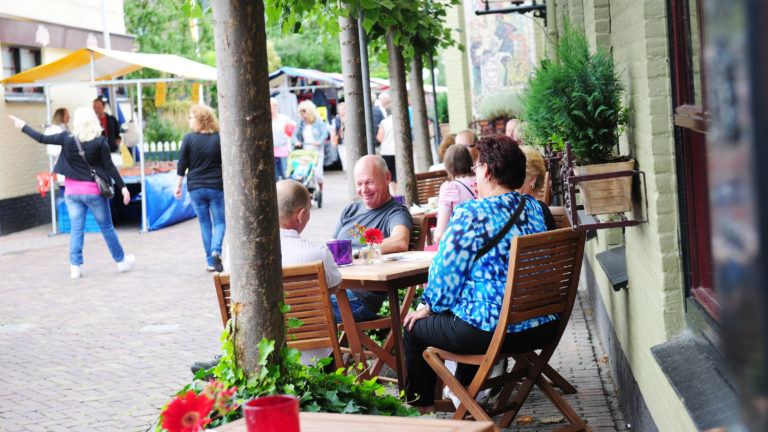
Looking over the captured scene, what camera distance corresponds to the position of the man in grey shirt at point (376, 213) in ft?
18.7

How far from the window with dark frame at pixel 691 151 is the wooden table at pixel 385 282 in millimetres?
1854

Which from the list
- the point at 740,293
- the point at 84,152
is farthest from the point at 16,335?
the point at 740,293

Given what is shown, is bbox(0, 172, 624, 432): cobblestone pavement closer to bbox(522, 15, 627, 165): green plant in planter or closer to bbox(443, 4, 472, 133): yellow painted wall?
bbox(522, 15, 627, 165): green plant in planter

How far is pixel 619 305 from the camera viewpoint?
4.99 m

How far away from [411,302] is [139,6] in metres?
27.3

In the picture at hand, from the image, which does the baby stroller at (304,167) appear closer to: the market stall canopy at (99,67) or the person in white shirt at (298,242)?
the market stall canopy at (99,67)

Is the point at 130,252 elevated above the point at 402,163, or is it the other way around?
the point at 402,163

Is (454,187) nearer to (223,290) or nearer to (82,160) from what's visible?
(223,290)

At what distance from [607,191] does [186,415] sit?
2.37 metres

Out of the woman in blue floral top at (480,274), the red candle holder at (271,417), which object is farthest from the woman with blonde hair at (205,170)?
the red candle holder at (271,417)

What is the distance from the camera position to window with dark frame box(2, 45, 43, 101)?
682 inches

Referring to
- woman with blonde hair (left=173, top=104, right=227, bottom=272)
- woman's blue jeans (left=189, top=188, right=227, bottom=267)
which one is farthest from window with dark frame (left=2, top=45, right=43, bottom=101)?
woman's blue jeans (left=189, top=188, right=227, bottom=267)

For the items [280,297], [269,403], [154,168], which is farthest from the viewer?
[154,168]

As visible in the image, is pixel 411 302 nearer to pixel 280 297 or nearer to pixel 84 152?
pixel 280 297
